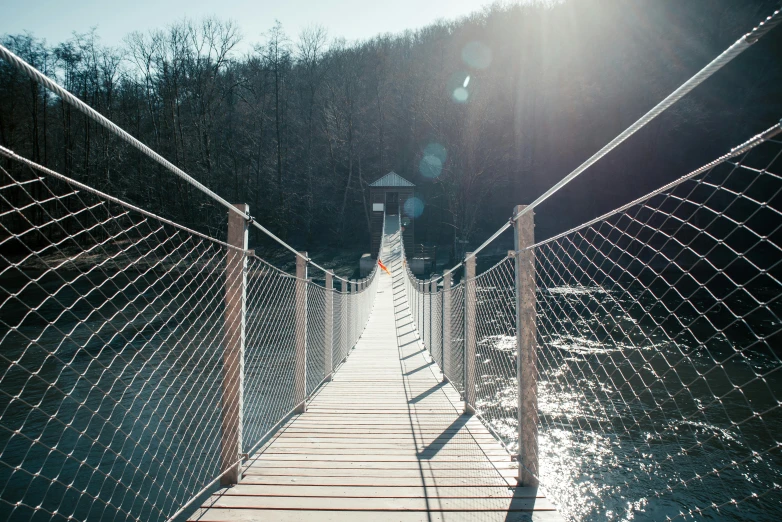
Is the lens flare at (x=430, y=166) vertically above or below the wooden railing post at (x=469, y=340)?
above

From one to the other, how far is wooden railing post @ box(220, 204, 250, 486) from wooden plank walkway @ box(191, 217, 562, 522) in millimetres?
91

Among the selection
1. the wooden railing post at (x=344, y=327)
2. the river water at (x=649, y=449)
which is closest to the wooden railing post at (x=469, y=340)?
the river water at (x=649, y=449)

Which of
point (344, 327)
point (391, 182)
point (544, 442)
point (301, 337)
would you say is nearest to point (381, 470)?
point (301, 337)

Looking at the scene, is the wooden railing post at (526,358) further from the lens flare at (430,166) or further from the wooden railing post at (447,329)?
the lens flare at (430,166)

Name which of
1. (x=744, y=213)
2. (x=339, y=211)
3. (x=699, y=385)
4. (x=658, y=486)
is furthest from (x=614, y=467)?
(x=339, y=211)

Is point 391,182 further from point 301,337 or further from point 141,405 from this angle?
point 301,337

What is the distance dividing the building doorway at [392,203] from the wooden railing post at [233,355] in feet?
63.7

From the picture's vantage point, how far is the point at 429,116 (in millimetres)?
24625

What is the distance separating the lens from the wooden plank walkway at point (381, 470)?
164cm

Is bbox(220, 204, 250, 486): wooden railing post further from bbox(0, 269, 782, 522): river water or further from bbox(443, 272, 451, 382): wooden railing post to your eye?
bbox(443, 272, 451, 382): wooden railing post

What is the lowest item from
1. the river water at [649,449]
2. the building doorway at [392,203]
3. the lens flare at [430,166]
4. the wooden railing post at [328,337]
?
the river water at [649,449]

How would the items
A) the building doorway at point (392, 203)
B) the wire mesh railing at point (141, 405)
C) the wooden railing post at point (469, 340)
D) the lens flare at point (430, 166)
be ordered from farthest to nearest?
the lens flare at point (430, 166)
the building doorway at point (392, 203)
the wooden railing post at point (469, 340)
the wire mesh railing at point (141, 405)

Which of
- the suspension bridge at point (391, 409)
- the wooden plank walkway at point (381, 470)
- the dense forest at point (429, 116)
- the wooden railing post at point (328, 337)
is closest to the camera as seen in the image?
the suspension bridge at point (391, 409)

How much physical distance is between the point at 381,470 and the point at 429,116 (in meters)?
24.0
